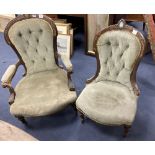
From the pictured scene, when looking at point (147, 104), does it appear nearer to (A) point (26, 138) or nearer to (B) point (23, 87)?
(B) point (23, 87)

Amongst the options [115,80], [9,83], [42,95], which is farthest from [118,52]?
[9,83]

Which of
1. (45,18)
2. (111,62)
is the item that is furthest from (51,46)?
(111,62)

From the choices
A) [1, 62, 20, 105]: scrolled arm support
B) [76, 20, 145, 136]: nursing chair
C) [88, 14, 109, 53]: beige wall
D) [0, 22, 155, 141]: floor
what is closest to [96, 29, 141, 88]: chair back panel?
[76, 20, 145, 136]: nursing chair

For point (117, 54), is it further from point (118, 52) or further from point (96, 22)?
point (96, 22)

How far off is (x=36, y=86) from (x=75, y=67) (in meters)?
0.99

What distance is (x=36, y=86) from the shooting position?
75.7 inches

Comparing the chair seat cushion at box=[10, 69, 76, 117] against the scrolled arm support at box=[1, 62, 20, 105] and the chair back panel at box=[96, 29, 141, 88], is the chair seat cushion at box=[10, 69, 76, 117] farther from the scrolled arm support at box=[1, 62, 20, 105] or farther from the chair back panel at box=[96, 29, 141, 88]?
the chair back panel at box=[96, 29, 141, 88]

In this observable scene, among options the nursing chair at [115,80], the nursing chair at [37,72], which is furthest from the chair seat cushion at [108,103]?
the nursing chair at [37,72]

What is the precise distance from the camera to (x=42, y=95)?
1.81 meters

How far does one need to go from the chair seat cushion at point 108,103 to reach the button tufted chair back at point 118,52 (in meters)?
0.08

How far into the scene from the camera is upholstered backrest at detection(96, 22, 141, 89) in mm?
1662

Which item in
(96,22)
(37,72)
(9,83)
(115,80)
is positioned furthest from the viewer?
(96,22)

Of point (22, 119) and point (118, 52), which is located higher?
point (118, 52)

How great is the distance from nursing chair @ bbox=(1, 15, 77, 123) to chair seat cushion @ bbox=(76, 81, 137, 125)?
15cm
